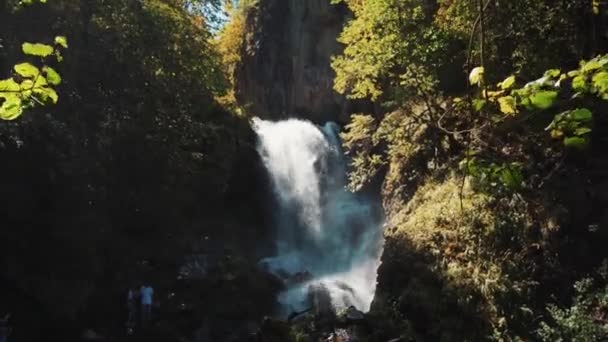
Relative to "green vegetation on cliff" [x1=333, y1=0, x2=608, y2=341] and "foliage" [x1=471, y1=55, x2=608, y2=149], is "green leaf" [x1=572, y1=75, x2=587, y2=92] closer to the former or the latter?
"foliage" [x1=471, y1=55, x2=608, y2=149]

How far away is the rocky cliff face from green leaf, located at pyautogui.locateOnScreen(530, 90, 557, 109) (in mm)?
27223

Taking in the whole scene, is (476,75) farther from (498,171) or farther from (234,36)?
(234,36)

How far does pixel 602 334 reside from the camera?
8.44m

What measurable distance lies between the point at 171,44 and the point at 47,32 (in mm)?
3291

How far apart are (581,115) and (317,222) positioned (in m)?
22.1

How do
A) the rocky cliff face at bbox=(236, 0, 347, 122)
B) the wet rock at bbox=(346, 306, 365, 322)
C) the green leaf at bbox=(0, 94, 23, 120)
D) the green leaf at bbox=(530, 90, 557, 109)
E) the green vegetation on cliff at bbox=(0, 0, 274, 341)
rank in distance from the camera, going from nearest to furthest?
the green leaf at bbox=(530, 90, 557, 109) < the green leaf at bbox=(0, 94, 23, 120) < the wet rock at bbox=(346, 306, 365, 322) < the green vegetation on cliff at bbox=(0, 0, 274, 341) < the rocky cliff face at bbox=(236, 0, 347, 122)

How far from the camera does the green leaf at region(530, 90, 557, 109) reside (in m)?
1.77

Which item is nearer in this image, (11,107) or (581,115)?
(581,115)

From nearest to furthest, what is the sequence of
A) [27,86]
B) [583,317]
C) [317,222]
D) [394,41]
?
[27,86] → [583,317] → [394,41] → [317,222]

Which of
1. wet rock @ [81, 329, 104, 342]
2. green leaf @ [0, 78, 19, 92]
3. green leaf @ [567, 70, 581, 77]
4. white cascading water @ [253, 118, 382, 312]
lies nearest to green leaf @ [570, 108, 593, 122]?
green leaf @ [567, 70, 581, 77]

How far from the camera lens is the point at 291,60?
107 feet

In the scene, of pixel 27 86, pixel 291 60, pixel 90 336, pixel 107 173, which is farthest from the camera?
pixel 291 60

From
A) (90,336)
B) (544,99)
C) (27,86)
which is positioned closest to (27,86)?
(27,86)

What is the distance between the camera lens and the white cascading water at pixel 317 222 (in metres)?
19.0
